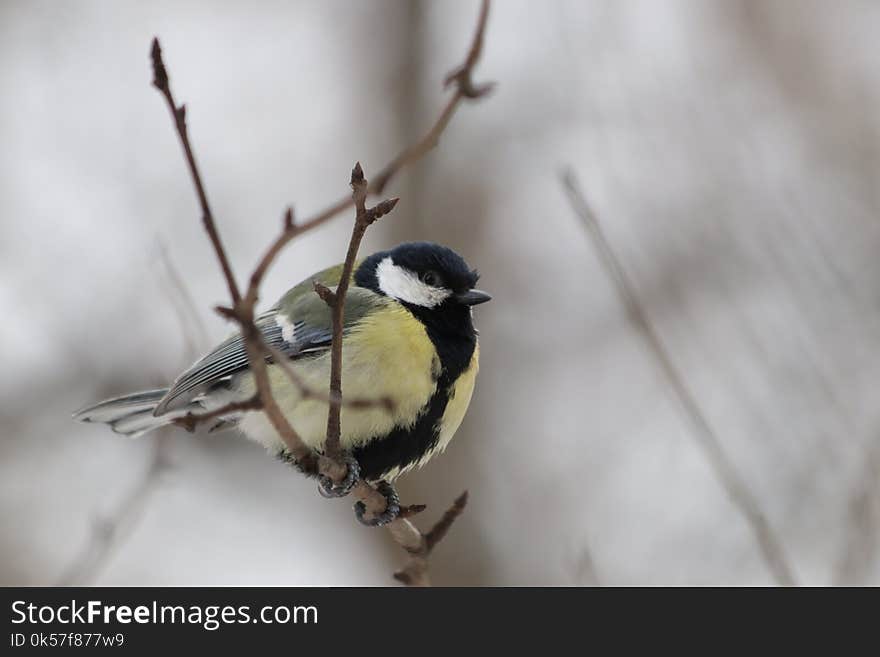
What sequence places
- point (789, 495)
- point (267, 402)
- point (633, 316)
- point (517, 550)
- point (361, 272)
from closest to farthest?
point (267, 402) → point (633, 316) → point (361, 272) → point (789, 495) → point (517, 550)

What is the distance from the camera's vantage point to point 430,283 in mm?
2998

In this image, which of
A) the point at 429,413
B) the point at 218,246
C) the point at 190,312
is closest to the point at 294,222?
the point at 218,246

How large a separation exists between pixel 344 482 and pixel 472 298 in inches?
30.4

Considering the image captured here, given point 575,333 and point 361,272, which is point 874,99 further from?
point 361,272

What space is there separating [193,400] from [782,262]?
2.01 metres

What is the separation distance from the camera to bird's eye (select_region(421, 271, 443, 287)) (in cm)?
299

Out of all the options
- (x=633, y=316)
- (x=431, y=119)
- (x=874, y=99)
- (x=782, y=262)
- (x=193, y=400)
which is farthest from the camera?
(x=431, y=119)

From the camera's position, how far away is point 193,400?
2.95 meters

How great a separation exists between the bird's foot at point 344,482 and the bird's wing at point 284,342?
48 cm

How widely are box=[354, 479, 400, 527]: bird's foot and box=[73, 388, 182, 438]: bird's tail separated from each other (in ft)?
2.73

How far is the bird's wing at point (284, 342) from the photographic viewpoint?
9.37 feet

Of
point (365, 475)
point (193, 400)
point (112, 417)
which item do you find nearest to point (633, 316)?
point (365, 475)

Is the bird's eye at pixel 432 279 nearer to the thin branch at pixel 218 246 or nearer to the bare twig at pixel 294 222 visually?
the bare twig at pixel 294 222

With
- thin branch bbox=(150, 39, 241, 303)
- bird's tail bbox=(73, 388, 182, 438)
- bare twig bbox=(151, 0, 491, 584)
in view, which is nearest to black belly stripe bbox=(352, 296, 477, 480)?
bare twig bbox=(151, 0, 491, 584)
